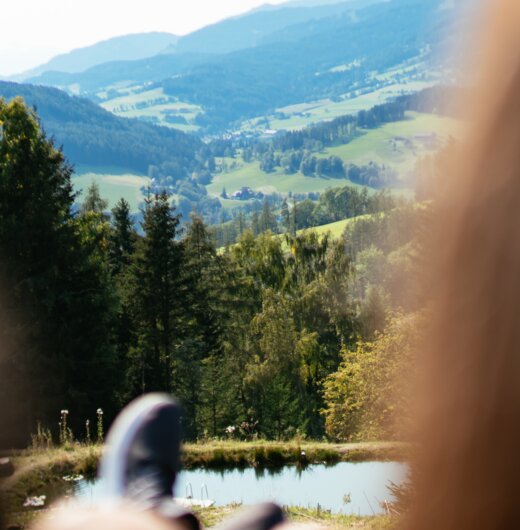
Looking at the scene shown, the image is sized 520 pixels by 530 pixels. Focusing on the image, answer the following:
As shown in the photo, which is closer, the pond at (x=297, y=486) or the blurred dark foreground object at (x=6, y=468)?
the pond at (x=297, y=486)

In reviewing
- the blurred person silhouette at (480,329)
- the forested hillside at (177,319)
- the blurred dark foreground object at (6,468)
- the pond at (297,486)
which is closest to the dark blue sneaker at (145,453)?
the blurred person silhouette at (480,329)

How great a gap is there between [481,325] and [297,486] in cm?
759

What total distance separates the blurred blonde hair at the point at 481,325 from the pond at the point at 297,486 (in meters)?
6.19

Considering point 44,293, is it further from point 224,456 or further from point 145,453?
point 145,453

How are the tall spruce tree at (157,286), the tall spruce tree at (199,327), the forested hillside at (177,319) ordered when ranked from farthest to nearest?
the tall spruce tree at (157,286) → the tall spruce tree at (199,327) → the forested hillside at (177,319)

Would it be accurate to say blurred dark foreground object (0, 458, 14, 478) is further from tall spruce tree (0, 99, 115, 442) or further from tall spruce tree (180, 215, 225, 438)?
tall spruce tree (180, 215, 225, 438)

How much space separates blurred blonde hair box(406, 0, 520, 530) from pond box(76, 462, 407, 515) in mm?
6193

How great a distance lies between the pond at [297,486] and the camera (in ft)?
24.8

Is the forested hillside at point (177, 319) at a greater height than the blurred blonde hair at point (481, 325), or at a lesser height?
lesser

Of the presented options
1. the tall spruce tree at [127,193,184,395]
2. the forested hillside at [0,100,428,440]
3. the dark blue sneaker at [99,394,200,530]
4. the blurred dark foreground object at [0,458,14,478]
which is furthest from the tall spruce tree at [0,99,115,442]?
the dark blue sneaker at [99,394,200,530]

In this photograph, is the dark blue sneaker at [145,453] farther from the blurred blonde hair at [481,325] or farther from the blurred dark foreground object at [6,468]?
the blurred dark foreground object at [6,468]

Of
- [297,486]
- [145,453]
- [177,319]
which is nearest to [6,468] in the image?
[297,486]

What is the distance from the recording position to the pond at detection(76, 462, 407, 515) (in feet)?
24.8

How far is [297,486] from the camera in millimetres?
8305
